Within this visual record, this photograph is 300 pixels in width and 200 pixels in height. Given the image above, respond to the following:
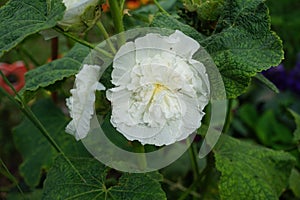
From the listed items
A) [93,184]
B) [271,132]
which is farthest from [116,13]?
[271,132]

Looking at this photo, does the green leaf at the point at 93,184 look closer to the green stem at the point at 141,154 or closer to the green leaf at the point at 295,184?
the green stem at the point at 141,154

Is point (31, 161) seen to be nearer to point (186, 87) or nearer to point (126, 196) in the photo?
point (126, 196)

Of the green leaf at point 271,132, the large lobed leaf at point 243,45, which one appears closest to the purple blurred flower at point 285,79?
the green leaf at point 271,132

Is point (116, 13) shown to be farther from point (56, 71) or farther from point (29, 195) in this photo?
point (29, 195)

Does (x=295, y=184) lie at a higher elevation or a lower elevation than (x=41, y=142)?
lower

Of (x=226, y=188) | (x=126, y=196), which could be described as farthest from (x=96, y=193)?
(x=226, y=188)

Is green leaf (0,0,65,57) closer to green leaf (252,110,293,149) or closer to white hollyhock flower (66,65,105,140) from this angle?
white hollyhock flower (66,65,105,140)
